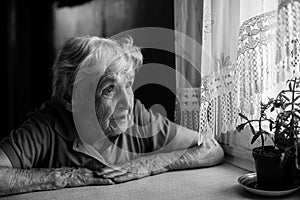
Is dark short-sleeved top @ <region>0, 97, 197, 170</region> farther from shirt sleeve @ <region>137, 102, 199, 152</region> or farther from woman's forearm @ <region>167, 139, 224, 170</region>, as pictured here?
woman's forearm @ <region>167, 139, 224, 170</region>

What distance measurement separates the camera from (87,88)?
5.78 feet

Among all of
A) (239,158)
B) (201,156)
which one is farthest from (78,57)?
(239,158)

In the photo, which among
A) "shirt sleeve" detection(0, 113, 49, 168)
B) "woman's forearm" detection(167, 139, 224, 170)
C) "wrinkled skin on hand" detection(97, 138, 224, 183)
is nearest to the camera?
"shirt sleeve" detection(0, 113, 49, 168)

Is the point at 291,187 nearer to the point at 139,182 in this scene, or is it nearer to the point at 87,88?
the point at 139,182

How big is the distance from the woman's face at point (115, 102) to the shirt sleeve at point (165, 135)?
9cm

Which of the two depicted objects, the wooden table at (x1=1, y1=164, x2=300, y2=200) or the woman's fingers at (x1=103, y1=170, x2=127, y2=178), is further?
the woman's fingers at (x1=103, y1=170, x2=127, y2=178)

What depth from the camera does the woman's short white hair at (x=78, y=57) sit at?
1.76 meters

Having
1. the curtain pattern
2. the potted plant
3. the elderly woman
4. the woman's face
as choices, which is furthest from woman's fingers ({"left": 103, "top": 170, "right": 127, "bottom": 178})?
the potted plant

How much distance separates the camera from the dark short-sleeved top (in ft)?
5.41

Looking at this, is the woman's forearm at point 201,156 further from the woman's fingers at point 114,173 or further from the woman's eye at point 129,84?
the woman's eye at point 129,84

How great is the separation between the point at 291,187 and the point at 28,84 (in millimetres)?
1250

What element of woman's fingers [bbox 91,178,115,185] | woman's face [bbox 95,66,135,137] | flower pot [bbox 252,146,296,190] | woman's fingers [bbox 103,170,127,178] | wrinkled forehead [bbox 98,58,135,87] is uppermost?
wrinkled forehead [bbox 98,58,135,87]

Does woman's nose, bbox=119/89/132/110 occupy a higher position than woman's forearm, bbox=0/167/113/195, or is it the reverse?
woman's nose, bbox=119/89/132/110

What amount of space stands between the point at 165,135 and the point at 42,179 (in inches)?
25.7
